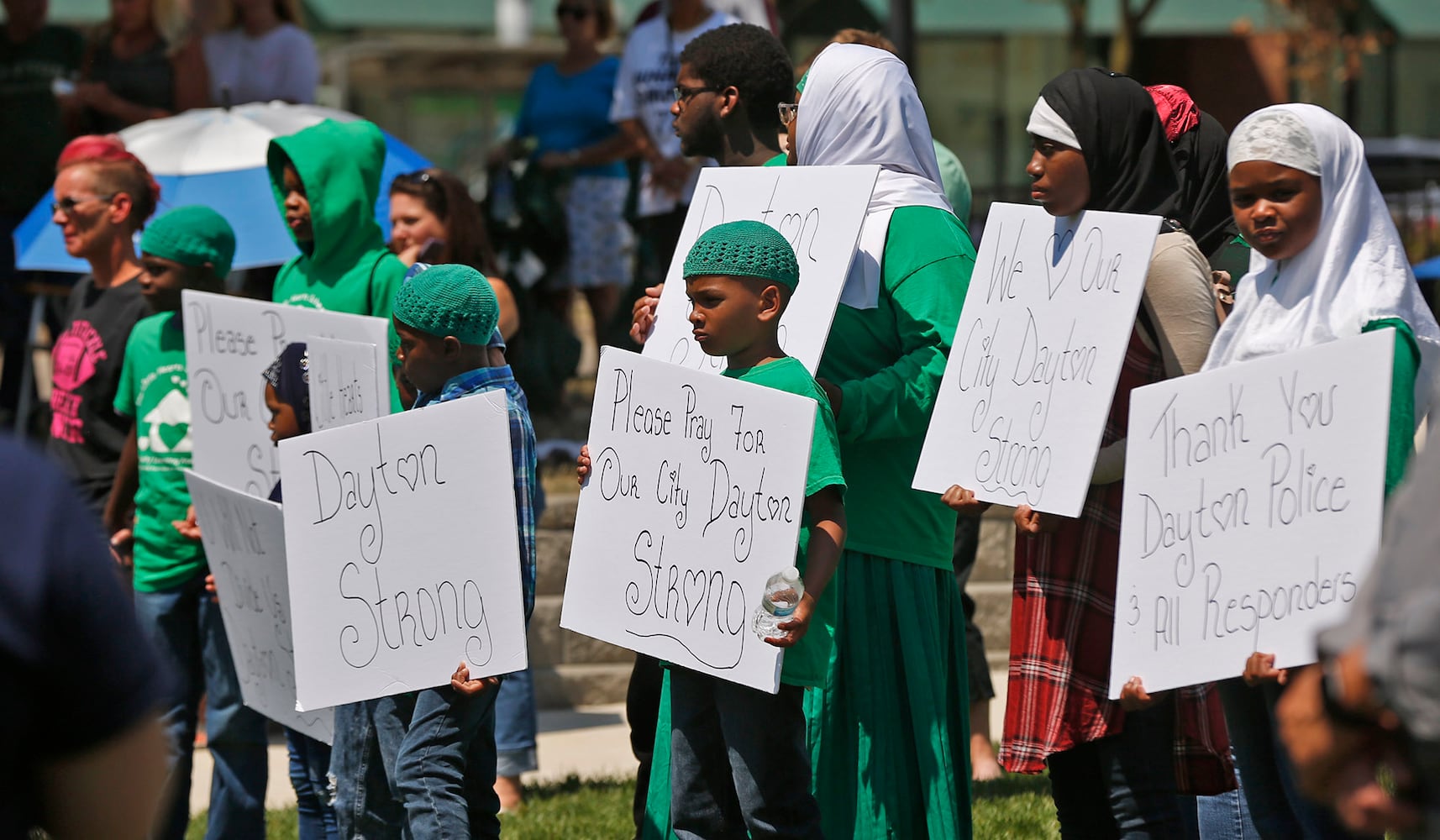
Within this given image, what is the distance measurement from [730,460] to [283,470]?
3.47 ft

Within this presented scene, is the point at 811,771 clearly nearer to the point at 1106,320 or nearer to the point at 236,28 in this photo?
the point at 1106,320

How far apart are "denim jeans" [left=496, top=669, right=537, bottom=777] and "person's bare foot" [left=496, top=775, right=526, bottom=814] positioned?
143mm

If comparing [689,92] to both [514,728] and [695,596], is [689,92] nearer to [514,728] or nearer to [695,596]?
[695,596]

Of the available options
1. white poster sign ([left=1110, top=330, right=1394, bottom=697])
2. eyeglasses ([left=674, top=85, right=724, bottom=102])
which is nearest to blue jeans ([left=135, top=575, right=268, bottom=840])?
eyeglasses ([left=674, top=85, right=724, bottom=102])

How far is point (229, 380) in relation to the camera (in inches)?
185

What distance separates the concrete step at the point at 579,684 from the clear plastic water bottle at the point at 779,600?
4.23 m

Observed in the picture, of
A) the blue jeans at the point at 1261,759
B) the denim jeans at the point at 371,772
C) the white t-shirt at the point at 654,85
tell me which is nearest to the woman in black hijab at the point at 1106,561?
the blue jeans at the point at 1261,759

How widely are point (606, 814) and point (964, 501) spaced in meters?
2.47

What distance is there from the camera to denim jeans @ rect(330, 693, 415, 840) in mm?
Result: 3824

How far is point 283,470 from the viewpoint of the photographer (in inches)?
152

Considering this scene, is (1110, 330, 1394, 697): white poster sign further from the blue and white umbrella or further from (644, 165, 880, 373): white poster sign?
the blue and white umbrella

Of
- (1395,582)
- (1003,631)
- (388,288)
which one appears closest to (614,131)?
(1003,631)

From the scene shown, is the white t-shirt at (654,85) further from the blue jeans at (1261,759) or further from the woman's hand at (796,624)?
the blue jeans at (1261,759)

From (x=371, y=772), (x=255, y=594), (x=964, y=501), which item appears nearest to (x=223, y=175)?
(x=255, y=594)
